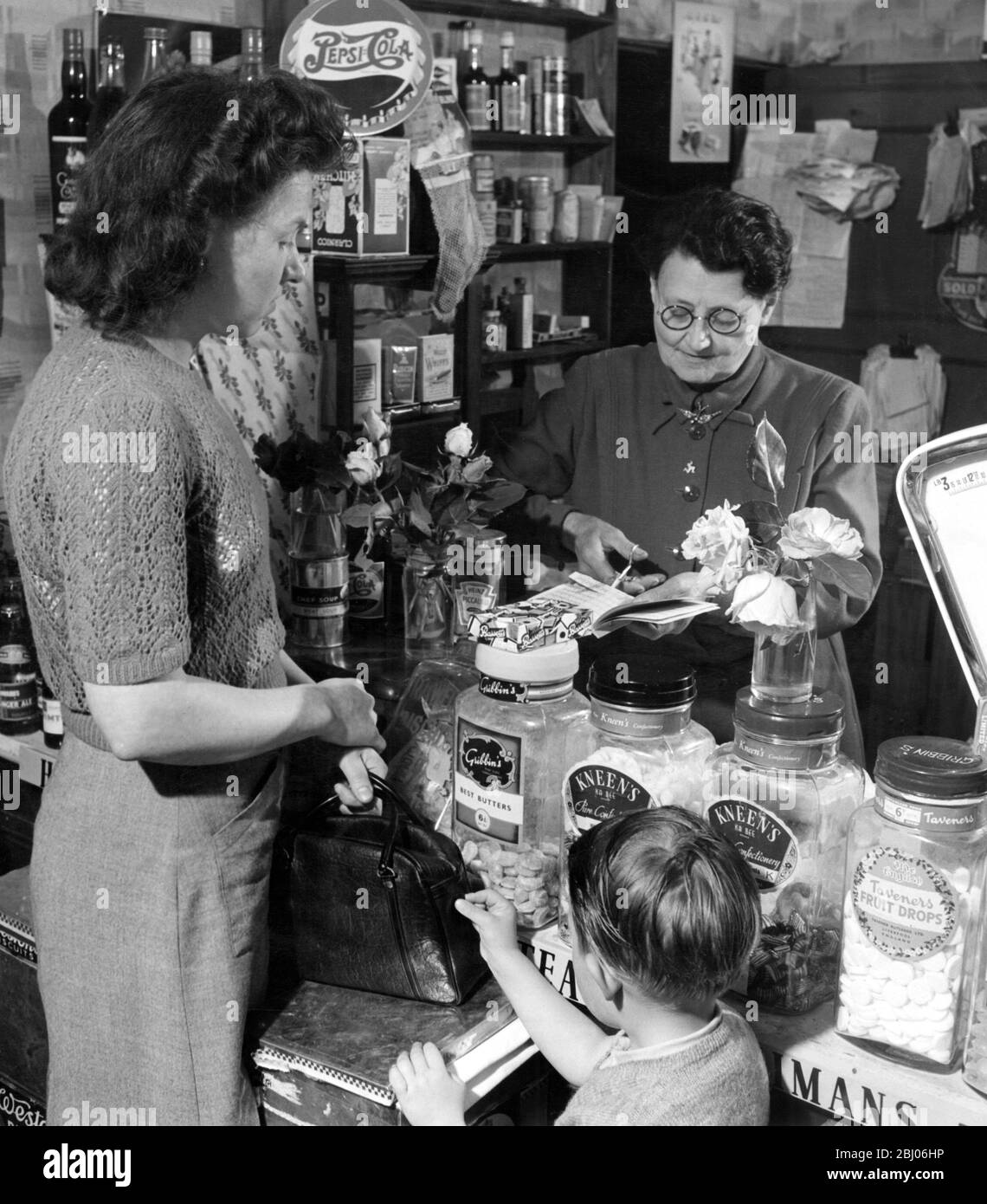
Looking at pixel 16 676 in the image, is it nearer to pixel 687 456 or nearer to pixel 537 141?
pixel 687 456

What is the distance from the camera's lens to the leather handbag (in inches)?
56.0

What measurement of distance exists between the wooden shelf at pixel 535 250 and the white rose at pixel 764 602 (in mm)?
2219

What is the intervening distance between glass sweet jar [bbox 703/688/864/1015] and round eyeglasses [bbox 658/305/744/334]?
3.66 ft

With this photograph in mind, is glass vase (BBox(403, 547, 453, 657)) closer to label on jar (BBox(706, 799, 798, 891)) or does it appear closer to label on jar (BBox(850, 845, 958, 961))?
label on jar (BBox(706, 799, 798, 891))

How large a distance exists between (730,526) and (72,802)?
28.9 inches

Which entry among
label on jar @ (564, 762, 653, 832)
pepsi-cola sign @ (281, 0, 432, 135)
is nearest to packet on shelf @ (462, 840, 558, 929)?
label on jar @ (564, 762, 653, 832)

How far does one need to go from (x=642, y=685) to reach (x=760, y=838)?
194mm

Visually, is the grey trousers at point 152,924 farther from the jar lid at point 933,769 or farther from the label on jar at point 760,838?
the jar lid at point 933,769

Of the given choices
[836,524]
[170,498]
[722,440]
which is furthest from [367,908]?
[722,440]

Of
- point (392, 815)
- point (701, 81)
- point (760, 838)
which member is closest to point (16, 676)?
point (392, 815)

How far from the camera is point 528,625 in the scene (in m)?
1.47

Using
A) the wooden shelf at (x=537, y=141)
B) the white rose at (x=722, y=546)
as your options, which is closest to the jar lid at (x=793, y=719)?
the white rose at (x=722, y=546)

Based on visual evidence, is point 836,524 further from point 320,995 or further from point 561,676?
point 320,995

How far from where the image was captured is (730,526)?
1.29m
